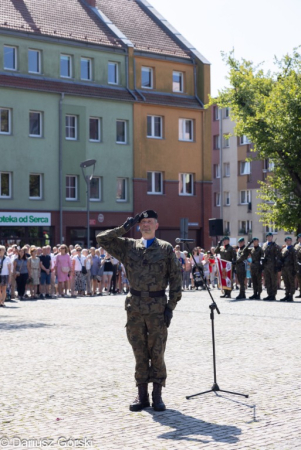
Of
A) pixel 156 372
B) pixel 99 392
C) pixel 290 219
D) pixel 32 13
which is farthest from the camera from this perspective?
pixel 32 13

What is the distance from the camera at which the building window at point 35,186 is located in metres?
45.9

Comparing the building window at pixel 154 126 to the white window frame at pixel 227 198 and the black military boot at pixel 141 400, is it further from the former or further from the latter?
the black military boot at pixel 141 400

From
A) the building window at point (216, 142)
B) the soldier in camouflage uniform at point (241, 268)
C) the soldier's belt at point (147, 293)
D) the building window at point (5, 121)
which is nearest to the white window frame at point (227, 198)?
the building window at point (216, 142)

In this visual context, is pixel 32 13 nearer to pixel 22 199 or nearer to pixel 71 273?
pixel 22 199

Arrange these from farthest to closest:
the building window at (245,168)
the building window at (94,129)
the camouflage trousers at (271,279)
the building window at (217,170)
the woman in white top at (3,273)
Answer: the building window at (217,170), the building window at (245,168), the building window at (94,129), the camouflage trousers at (271,279), the woman in white top at (3,273)

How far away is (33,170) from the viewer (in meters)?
45.6

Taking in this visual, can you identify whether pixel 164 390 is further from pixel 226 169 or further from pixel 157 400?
pixel 226 169

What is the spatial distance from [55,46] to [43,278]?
2174 cm

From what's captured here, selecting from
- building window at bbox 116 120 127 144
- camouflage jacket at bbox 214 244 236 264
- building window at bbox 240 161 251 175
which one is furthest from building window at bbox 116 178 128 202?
building window at bbox 240 161 251 175

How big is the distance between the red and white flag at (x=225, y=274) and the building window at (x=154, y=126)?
24379mm

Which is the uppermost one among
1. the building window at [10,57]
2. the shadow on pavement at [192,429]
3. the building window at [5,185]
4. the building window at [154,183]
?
the building window at [10,57]

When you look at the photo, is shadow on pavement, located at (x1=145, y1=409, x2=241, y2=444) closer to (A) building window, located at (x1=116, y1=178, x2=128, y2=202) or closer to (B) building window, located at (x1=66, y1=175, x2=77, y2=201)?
(B) building window, located at (x1=66, y1=175, x2=77, y2=201)

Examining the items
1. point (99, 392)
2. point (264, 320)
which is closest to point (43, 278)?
point (264, 320)

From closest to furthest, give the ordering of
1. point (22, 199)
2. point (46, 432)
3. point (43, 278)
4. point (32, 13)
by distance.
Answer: point (46, 432) < point (43, 278) < point (22, 199) < point (32, 13)
